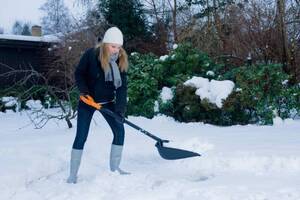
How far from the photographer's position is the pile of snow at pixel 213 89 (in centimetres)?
898

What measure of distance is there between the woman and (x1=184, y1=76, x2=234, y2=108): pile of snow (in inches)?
165

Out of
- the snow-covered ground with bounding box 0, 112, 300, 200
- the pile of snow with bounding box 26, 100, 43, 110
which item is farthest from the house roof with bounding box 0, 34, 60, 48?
the snow-covered ground with bounding box 0, 112, 300, 200

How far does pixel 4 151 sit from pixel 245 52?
22.1 ft

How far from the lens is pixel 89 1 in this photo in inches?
685

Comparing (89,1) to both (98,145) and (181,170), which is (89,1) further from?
(181,170)

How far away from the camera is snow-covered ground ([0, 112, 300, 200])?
432cm

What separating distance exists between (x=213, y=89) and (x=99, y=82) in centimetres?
449

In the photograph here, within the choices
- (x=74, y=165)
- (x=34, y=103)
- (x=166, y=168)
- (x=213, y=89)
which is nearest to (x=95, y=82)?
(x=74, y=165)

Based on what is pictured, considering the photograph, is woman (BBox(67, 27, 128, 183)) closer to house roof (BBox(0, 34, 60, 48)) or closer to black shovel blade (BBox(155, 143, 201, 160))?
black shovel blade (BBox(155, 143, 201, 160))

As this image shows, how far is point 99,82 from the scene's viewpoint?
5.01 meters

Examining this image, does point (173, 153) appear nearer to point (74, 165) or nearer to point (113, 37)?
point (74, 165)

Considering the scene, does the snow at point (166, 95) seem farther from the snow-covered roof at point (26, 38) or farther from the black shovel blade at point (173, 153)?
the snow-covered roof at point (26, 38)

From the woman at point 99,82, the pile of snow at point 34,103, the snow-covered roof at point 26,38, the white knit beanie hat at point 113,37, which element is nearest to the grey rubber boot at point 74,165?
the woman at point 99,82

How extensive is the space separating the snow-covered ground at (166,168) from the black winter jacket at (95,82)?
0.84 m
